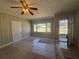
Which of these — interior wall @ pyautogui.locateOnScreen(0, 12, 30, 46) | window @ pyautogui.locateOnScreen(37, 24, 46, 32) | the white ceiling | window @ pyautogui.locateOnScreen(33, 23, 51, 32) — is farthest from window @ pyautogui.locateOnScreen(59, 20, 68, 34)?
interior wall @ pyautogui.locateOnScreen(0, 12, 30, 46)

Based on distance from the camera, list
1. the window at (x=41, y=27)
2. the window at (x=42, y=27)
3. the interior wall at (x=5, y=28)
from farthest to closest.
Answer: the window at (x=41, y=27), the window at (x=42, y=27), the interior wall at (x=5, y=28)

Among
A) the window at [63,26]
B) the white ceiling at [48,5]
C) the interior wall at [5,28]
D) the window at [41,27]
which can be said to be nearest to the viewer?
the white ceiling at [48,5]

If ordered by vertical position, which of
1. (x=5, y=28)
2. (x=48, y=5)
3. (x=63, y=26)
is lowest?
(x=5, y=28)

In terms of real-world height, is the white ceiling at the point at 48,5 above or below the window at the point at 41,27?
above

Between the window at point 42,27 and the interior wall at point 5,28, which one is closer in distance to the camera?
the interior wall at point 5,28

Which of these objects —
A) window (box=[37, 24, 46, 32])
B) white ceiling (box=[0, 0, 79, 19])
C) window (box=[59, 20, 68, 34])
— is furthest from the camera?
window (box=[37, 24, 46, 32])

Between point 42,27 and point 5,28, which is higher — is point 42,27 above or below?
above

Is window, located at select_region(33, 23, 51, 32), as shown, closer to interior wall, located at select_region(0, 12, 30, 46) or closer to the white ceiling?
interior wall, located at select_region(0, 12, 30, 46)

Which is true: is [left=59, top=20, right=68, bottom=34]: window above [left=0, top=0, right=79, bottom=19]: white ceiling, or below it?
below

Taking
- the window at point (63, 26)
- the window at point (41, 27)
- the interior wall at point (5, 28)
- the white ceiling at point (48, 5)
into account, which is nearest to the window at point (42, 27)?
the window at point (41, 27)

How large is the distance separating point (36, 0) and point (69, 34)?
13.7 ft

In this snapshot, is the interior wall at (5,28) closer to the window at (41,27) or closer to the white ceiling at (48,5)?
the white ceiling at (48,5)

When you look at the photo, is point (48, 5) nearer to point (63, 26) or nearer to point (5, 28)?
point (63, 26)

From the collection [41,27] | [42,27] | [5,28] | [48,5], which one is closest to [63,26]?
[48,5]
